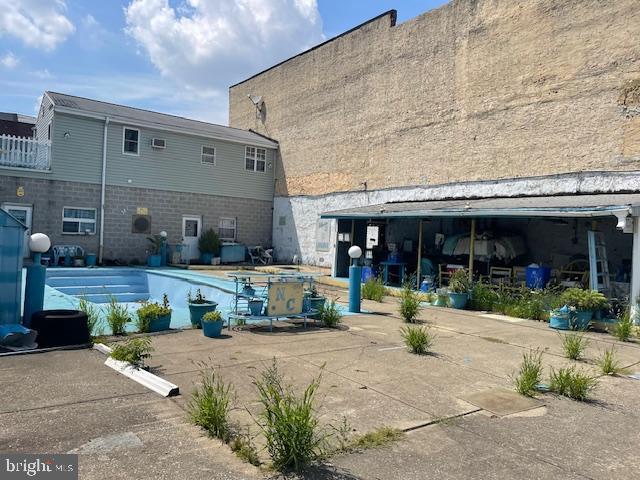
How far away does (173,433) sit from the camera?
432 centimetres

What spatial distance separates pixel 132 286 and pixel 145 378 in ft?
40.4

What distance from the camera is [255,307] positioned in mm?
9797

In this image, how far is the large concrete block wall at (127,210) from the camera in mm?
19156

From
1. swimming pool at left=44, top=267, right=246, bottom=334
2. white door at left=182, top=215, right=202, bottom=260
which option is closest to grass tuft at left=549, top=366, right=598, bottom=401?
swimming pool at left=44, top=267, right=246, bottom=334

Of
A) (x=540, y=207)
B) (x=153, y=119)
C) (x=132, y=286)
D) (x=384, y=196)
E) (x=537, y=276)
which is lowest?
(x=132, y=286)

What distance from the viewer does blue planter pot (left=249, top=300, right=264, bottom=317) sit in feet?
32.0

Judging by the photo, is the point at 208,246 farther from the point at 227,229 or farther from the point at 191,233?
the point at 227,229

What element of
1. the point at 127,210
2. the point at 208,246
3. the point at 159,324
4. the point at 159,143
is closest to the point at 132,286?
the point at 127,210

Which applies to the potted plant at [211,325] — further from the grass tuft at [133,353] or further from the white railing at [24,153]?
the white railing at [24,153]

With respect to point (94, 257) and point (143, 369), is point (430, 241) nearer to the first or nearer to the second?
point (94, 257)

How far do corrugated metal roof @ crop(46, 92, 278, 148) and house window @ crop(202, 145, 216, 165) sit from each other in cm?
72

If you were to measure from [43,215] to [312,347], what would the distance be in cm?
1559

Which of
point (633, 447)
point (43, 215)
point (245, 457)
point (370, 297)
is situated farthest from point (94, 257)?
point (633, 447)

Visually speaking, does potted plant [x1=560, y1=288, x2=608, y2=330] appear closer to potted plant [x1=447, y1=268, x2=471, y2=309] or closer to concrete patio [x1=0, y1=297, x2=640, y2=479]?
concrete patio [x1=0, y1=297, x2=640, y2=479]
